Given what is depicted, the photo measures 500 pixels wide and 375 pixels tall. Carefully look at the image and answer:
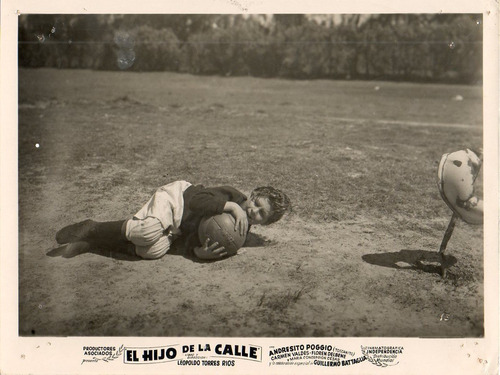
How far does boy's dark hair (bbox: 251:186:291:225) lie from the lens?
3691mm

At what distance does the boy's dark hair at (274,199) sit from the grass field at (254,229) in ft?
0.23

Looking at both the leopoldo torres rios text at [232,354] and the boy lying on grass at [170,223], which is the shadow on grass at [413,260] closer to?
the leopoldo torres rios text at [232,354]

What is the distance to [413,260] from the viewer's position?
3.60 meters

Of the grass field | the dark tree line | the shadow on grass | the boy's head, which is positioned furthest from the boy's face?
the dark tree line

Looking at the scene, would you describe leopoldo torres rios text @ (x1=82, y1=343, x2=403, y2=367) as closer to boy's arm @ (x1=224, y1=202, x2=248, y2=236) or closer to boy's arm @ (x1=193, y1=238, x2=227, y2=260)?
boy's arm @ (x1=193, y1=238, x2=227, y2=260)

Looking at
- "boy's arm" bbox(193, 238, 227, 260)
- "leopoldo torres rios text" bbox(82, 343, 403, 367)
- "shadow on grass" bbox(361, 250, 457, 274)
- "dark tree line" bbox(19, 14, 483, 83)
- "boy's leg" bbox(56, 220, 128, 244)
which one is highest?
"dark tree line" bbox(19, 14, 483, 83)

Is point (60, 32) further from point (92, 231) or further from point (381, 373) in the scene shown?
point (381, 373)

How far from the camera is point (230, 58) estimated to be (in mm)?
4492

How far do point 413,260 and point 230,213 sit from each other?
4.61 feet

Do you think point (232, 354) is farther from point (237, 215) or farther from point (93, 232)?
point (93, 232)

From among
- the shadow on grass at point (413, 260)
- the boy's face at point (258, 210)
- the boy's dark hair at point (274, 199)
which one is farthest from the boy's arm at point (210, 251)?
the shadow on grass at point (413, 260)

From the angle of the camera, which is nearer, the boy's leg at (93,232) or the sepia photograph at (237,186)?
the sepia photograph at (237,186)

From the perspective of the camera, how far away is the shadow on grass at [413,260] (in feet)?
11.7

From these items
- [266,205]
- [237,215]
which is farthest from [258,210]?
[237,215]
